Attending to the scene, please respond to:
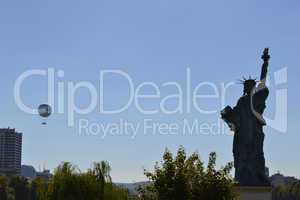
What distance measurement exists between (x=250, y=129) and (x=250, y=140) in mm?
787

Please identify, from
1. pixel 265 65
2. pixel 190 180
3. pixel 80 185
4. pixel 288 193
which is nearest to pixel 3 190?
pixel 80 185

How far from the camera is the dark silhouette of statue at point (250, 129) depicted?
44.4 m

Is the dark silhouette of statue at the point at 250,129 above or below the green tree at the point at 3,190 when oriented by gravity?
above

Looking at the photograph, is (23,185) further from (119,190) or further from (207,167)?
(207,167)

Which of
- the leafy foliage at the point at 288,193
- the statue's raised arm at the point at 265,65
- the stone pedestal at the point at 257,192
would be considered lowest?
the leafy foliage at the point at 288,193

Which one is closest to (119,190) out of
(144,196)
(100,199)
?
(100,199)

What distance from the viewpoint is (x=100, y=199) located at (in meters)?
40.2

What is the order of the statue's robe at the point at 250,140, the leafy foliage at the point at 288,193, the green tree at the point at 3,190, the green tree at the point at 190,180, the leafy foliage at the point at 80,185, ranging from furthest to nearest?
the leafy foliage at the point at 288,193 < the green tree at the point at 3,190 < the statue's robe at the point at 250,140 < the leafy foliage at the point at 80,185 < the green tree at the point at 190,180

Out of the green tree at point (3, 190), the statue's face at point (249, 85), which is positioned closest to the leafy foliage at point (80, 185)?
the statue's face at point (249, 85)

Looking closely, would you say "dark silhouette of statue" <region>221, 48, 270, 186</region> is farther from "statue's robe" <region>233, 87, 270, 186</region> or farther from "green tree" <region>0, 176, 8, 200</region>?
"green tree" <region>0, 176, 8, 200</region>

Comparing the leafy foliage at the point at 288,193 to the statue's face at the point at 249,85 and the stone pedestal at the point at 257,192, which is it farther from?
the statue's face at the point at 249,85

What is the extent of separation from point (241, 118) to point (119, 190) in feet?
33.3

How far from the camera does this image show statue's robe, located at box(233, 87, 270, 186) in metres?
44.5

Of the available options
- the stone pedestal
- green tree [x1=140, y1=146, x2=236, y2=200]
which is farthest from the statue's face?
green tree [x1=140, y1=146, x2=236, y2=200]
